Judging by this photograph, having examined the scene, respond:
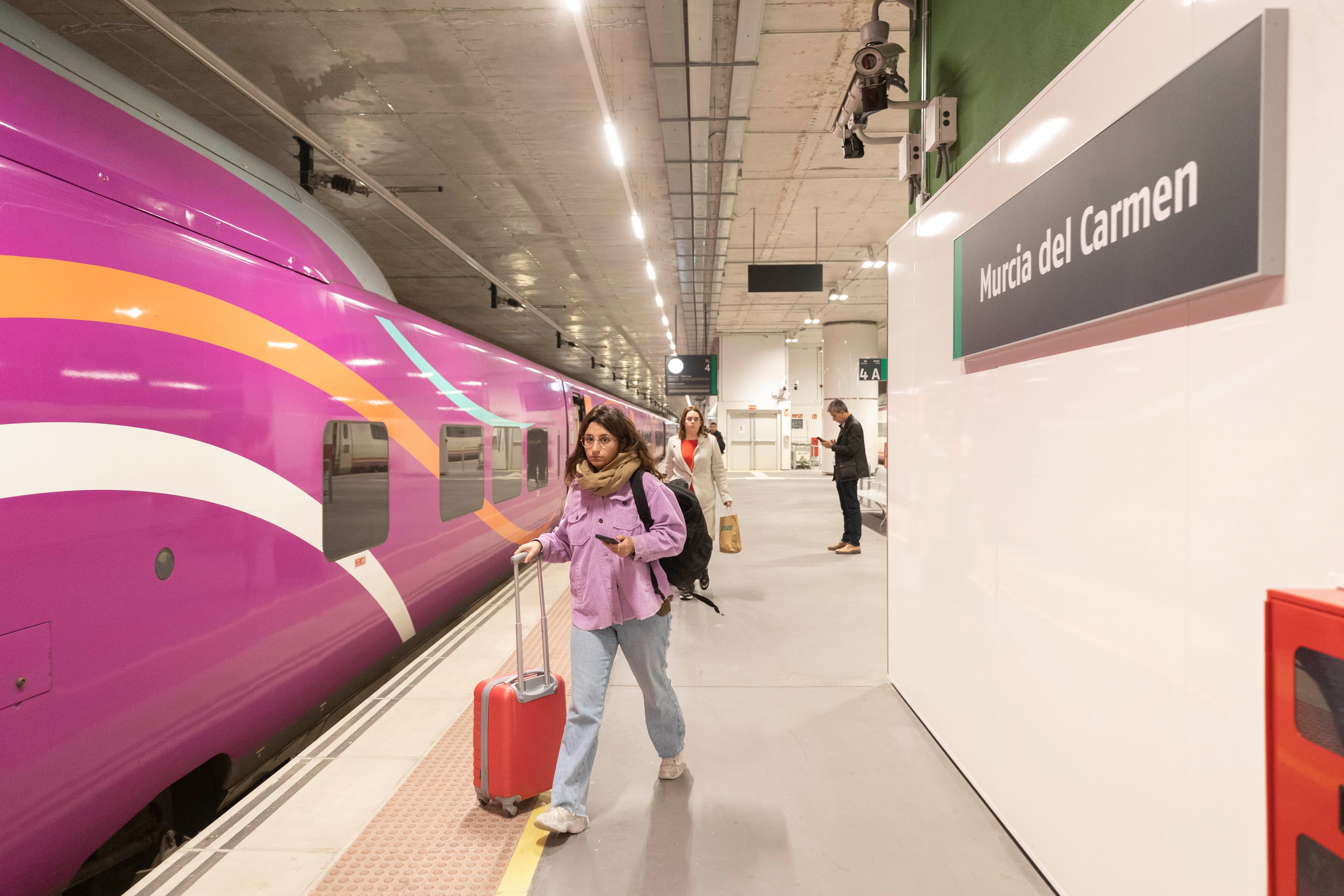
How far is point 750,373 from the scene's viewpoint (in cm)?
2309

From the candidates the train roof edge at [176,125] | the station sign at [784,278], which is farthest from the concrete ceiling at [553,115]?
the train roof edge at [176,125]

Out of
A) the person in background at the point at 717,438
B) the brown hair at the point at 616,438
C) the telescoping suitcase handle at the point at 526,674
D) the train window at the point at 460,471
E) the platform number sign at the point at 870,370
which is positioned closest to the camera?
the telescoping suitcase handle at the point at 526,674

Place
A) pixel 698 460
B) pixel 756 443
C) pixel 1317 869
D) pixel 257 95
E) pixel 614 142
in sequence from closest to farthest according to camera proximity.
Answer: pixel 1317 869 → pixel 257 95 → pixel 614 142 → pixel 698 460 → pixel 756 443

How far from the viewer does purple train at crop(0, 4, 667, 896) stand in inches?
69.8

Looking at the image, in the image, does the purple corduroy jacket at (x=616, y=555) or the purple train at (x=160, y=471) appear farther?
the purple corduroy jacket at (x=616, y=555)

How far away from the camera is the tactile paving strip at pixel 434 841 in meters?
2.15

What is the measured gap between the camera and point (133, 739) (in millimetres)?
2062

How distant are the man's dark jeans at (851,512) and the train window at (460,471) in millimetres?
4260

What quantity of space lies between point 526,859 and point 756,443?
25150mm

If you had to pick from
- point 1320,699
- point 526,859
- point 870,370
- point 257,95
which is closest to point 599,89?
point 257,95

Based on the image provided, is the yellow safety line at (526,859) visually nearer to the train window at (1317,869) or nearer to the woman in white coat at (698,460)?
the train window at (1317,869)

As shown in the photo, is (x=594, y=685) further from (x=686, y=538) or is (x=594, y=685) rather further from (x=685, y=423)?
(x=685, y=423)

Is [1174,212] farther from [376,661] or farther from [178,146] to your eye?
[376,661]

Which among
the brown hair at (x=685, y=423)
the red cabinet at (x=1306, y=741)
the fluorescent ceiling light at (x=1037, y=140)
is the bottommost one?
the red cabinet at (x=1306, y=741)
